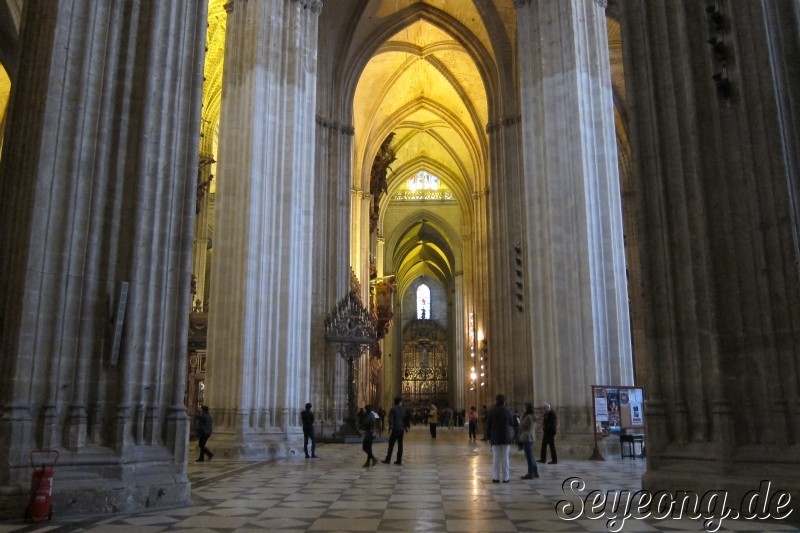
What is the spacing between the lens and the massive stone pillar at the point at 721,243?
5969 mm

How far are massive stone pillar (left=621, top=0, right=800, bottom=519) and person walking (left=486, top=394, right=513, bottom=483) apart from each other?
2.75 meters

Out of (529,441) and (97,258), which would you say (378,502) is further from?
(97,258)

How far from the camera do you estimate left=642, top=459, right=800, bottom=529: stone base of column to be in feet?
17.9

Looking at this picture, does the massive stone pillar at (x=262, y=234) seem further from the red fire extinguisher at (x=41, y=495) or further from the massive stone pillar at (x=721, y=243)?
the massive stone pillar at (x=721, y=243)

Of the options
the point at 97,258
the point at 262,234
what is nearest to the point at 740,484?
the point at 97,258

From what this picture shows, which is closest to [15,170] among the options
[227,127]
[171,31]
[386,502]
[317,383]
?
[171,31]

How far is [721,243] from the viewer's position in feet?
21.6

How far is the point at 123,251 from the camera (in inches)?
278

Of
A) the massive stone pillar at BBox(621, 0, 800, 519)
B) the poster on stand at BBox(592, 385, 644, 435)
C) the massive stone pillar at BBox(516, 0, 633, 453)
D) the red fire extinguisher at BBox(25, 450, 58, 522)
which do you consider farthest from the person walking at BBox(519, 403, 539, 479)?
the red fire extinguisher at BBox(25, 450, 58, 522)

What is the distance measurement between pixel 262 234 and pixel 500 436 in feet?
27.5

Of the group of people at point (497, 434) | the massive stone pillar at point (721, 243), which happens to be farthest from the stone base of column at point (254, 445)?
the massive stone pillar at point (721, 243)

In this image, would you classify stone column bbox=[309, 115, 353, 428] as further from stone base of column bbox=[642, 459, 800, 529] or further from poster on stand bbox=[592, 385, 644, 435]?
stone base of column bbox=[642, 459, 800, 529]

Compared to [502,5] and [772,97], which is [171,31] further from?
[502,5]

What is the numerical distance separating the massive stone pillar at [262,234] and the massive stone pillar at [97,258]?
728 centimetres
